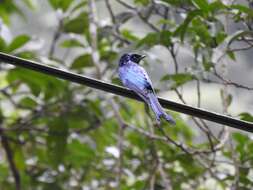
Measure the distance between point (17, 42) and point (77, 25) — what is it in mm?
403

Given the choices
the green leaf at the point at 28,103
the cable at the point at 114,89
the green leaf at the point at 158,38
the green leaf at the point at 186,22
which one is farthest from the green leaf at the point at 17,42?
the cable at the point at 114,89

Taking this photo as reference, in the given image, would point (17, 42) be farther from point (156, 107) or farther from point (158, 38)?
point (156, 107)

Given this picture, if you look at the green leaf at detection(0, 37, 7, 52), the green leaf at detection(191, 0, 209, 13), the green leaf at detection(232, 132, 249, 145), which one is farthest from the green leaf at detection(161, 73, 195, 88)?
the green leaf at detection(0, 37, 7, 52)

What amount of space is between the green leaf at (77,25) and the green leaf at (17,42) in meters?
0.33

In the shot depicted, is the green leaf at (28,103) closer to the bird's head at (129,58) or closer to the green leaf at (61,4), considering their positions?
the green leaf at (61,4)

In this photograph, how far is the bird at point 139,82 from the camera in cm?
132

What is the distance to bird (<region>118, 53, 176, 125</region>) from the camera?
1.32 meters

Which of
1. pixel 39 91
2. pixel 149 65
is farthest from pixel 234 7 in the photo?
pixel 39 91

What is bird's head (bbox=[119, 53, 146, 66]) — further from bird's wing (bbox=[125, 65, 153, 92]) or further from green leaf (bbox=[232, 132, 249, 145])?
green leaf (bbox=[232, 132, 249, 145])

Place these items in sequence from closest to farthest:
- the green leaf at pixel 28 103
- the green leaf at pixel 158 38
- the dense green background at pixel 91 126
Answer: the green leaf at pixel 158 38 → the dense green background at pixel 91 126 → the green leaf at pixel 28 103

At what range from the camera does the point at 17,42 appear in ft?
8.82

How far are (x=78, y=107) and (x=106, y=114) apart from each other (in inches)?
6.6

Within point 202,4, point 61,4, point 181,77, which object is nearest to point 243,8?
point 202,4

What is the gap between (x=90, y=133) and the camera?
10.2ft
